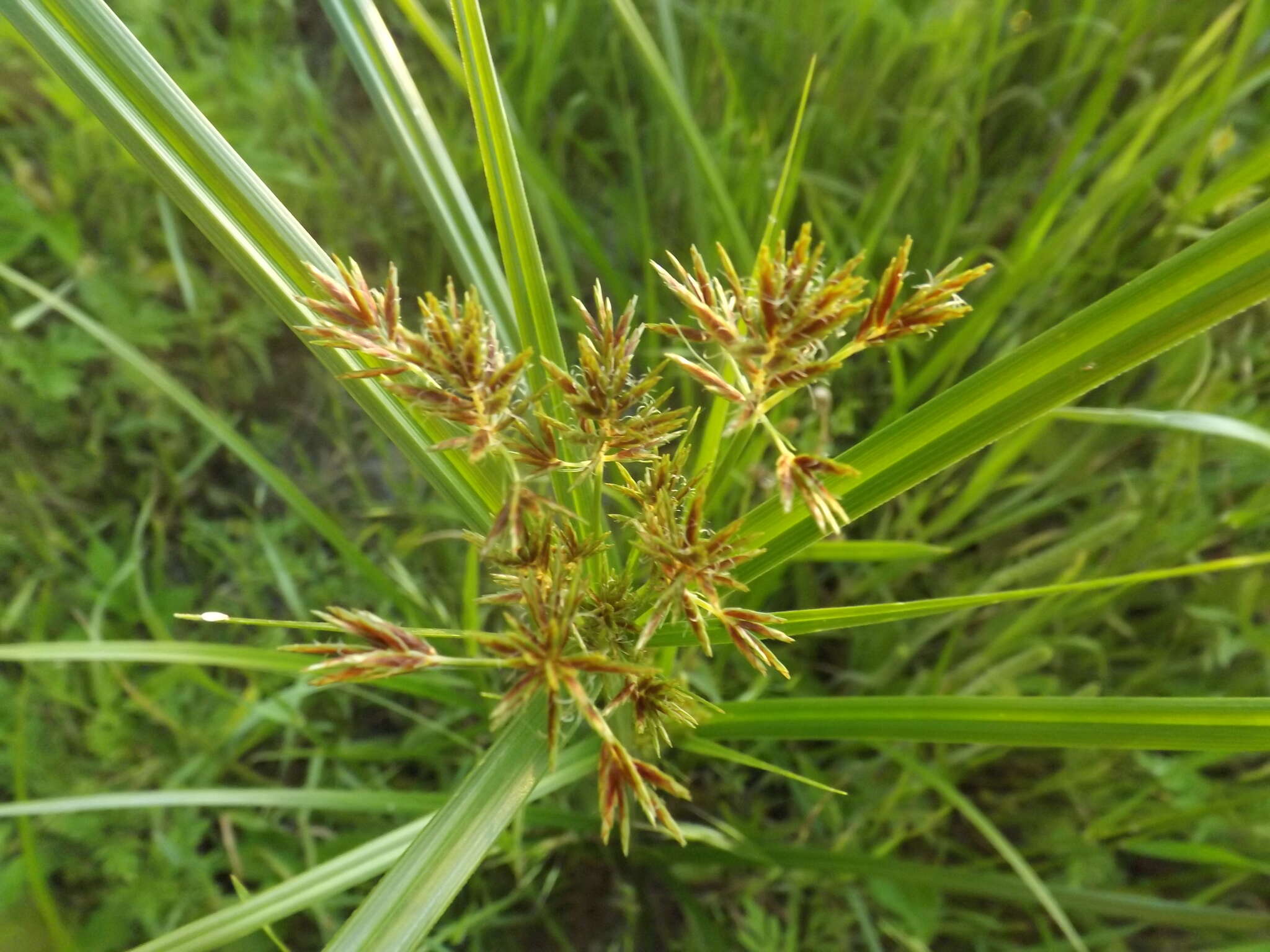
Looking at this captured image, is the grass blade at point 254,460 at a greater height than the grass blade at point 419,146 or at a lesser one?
lesser

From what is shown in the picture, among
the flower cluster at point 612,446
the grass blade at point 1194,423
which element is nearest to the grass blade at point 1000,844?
the grass blade at point 1194,423

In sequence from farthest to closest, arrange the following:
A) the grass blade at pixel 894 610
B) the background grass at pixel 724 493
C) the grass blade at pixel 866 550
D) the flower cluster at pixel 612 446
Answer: the background grass at pixel 724 493 → the grass blade at pixel 866 550 → the grass blade at pixel 894 610 → the flower cluster at pixel 612 446

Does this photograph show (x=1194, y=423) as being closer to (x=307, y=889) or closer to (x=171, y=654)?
(x=307, y=889)

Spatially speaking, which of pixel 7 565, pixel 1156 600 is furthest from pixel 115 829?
pixel 1156 600

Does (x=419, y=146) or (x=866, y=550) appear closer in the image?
(x=419, y=146)

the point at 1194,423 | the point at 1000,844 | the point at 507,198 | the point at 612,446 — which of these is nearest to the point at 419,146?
the point at 507,198

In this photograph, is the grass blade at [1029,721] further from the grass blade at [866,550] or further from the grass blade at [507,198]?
the grass blade at [507,198]
